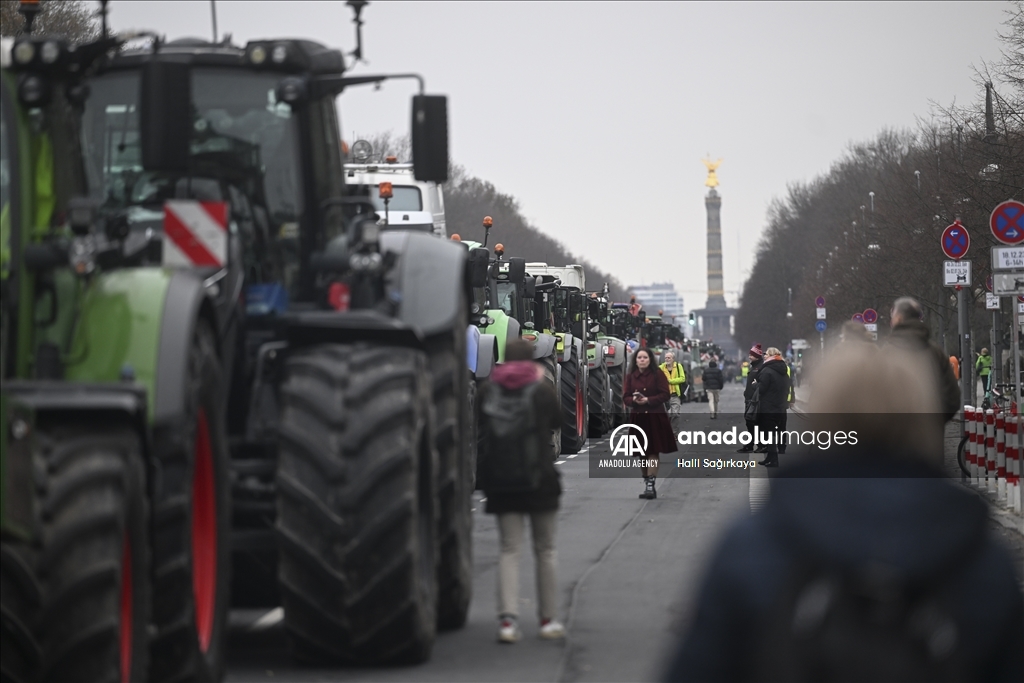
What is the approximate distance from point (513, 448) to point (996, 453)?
33.2 ft

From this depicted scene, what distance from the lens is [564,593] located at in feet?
40.6

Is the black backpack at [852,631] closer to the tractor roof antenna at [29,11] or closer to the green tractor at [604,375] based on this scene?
the tractor roof antenna at [29,11]

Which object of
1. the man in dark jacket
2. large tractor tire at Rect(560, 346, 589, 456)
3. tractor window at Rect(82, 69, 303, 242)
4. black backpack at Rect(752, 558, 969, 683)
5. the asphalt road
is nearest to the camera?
black backpack at Rect(752, 558, 969, 683)

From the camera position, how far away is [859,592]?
308cm

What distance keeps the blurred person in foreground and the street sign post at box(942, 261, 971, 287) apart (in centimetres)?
2396

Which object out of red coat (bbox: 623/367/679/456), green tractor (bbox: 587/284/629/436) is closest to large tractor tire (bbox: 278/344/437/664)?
red coat (bbox: 623/367/679/456)

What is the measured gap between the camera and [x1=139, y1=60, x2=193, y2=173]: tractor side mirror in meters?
7.68

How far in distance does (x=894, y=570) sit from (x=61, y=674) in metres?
4.00

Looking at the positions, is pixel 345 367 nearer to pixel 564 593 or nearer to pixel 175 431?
pixel 175 431

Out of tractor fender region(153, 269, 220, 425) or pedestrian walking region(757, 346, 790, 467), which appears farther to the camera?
pedestrian walking region(757, 346, 790, 467)

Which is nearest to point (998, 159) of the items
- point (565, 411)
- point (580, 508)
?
point (565, 411)

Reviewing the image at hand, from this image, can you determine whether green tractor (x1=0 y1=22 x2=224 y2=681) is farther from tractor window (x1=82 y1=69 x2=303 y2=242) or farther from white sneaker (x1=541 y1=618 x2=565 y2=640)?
white sneaker (x1=541 y1=618 x2=565 y2=640)

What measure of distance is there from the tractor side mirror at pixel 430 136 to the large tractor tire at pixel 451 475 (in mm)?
→ 922

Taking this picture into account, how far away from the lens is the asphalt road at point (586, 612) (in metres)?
9.09
